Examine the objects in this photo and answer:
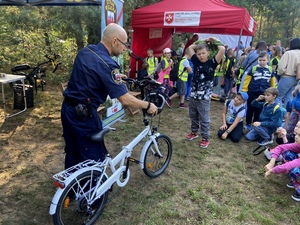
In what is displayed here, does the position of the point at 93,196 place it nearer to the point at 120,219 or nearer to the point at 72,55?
→ the point at 120,219

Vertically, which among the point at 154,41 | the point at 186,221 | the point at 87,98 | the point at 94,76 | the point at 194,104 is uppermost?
the point at 154,41

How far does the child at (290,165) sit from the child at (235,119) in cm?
126

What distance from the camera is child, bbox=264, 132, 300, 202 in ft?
8.91

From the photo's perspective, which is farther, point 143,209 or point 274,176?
point 274,176

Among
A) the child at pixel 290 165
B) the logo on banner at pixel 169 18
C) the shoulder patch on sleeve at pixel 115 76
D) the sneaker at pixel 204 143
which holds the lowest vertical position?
the sneaker at pixel 204 143

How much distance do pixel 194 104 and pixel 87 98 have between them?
2.23 metres

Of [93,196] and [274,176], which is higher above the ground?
[93,196]

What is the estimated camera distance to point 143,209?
8.20 ft

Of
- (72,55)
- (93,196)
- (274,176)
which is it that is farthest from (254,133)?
(72,55)

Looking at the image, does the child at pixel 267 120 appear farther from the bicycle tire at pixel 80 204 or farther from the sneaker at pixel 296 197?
the bicycle tire at pixel 80 204

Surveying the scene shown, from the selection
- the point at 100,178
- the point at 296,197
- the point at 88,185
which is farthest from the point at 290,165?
the point at 88,185

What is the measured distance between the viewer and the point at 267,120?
13.5 ft

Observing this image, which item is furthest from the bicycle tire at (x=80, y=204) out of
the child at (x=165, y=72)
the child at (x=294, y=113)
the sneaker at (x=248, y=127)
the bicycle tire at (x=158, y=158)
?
the child at (x=165, y=72)

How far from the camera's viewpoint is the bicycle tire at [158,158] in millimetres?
2918
